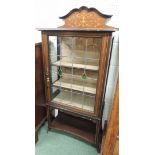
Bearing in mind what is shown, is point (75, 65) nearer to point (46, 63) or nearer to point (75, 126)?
point (46, 63)

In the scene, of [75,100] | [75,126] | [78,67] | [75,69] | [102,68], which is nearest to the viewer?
[102,68]

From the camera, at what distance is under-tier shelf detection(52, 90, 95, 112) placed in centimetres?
150

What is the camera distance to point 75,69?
4.86 feet

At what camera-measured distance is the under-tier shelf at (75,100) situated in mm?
1504

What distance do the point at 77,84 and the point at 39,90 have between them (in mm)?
452

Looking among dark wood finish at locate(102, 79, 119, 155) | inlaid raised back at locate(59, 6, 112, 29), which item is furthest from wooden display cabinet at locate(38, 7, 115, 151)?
dark wood finish at locate(102, 79, 119, 155)

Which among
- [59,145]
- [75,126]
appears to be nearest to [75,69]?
[75,126]

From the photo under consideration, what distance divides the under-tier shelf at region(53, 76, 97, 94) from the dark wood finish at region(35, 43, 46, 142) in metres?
0.19

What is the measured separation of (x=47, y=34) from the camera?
51.3 inches
